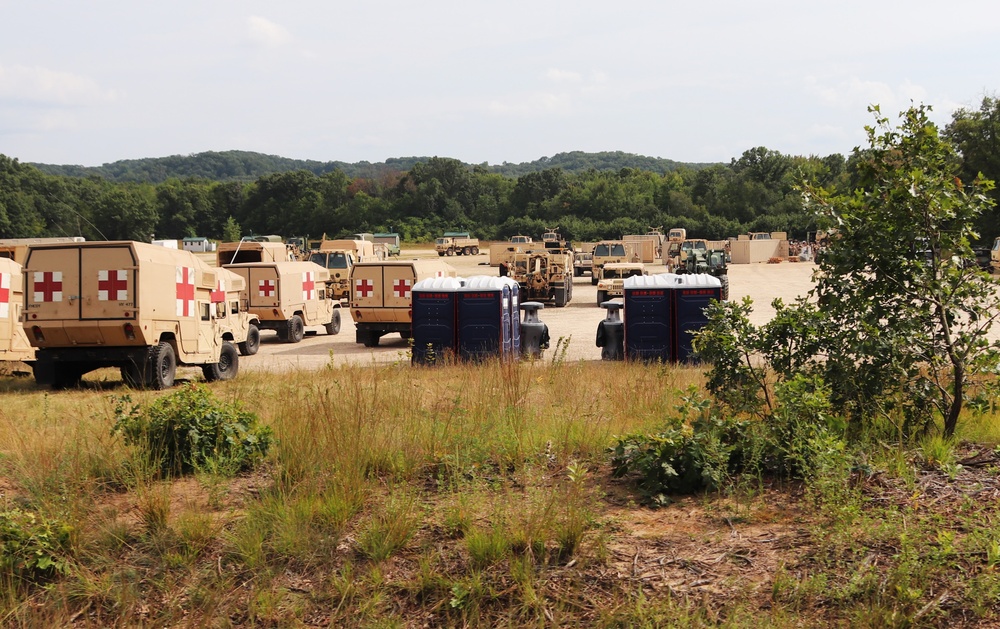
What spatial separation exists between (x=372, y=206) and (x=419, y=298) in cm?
9749

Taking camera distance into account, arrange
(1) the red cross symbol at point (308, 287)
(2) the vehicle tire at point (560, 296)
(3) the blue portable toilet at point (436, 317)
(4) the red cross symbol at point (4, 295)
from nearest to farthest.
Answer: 1. (4) the red cross symbol at point (4, 295)
2. (3) the blue portable toilet at point (436, 317)
3. (1) the red cross symbol at point (308, 287)
4. (2) the vehicle tire at point (560, 296)

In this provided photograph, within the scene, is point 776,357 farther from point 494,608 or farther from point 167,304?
point 167,304

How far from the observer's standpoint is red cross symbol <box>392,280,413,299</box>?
21609 mm

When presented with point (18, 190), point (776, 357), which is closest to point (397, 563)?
point (776, 357)

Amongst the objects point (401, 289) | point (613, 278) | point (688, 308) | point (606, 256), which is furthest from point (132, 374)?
point (606, 256)

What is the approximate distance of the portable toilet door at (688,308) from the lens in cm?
1568

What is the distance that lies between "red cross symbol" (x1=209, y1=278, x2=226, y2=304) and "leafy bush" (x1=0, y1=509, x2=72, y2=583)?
33.4ft

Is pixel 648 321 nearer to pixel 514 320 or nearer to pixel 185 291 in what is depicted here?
pixel 514 320

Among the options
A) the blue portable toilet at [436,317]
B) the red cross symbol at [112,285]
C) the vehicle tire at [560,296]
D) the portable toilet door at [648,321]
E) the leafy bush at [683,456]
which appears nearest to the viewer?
the leafy bush at [683,456]

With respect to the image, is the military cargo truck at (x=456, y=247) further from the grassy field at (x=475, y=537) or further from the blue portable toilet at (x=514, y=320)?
the grassy field at (x=475, y=537)

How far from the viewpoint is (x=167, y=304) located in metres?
14.1

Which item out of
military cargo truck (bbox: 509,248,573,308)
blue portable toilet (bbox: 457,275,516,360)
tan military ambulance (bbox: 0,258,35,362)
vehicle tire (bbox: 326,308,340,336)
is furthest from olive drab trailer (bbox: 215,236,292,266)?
blue portable toilet (bbox: 457,275,516,360)

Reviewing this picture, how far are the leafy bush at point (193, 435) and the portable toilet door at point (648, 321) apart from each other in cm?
935

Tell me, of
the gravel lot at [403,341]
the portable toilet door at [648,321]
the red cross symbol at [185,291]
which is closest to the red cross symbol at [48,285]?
the red cross symbol at [185,291]
